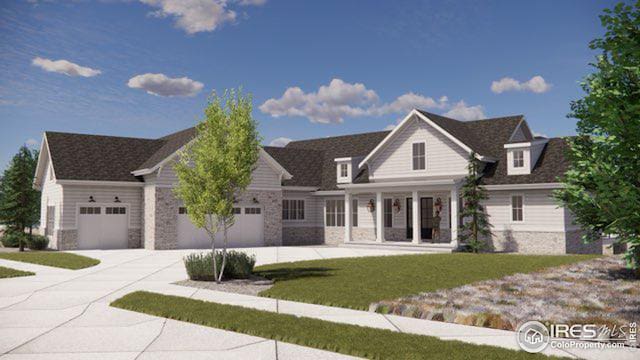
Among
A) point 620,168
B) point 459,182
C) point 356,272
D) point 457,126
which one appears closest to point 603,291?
point 620,168

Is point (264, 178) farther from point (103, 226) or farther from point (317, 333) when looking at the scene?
point (317, 333)

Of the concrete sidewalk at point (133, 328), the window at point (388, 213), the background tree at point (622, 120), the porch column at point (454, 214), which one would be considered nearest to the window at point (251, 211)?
the window at point (388, 213)

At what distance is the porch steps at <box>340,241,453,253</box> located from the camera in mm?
26391

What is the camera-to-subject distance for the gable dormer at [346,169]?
109 ft

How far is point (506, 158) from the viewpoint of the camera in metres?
28.1

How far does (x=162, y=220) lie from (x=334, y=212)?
36.5 ft

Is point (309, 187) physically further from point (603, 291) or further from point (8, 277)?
point (603, 291)

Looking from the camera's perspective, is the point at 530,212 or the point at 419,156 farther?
the point at 419,156

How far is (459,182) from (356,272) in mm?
11847

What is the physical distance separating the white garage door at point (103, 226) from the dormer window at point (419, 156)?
54.4 ft

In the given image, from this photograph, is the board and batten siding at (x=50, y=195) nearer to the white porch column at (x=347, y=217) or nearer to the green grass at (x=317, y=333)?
the white porch column at (x=347, y=217)

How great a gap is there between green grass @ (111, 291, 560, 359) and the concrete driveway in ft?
0.96

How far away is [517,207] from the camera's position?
86.3ft

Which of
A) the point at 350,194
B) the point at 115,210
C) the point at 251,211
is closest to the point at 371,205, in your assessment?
the point at 350,194
